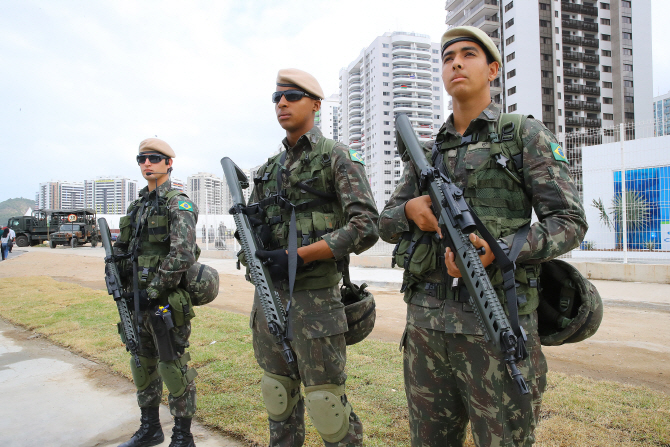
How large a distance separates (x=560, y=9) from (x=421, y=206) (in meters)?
58.7

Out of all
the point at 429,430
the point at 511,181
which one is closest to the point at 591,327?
the point at 511,181

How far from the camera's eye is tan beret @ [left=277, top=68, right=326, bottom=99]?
2346 millimetres

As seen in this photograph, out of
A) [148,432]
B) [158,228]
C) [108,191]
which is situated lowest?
[148,432]

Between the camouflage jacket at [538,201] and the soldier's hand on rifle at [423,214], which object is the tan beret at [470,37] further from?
the soldier's hand on rifle at [423,214]

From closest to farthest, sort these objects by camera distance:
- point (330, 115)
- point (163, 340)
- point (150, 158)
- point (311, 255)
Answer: point (311, 255) < point (163, 340) < point (150, 158) < point (330, 115)

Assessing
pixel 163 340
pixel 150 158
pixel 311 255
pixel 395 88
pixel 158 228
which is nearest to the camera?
pixel 311 255

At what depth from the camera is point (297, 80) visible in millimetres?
2344

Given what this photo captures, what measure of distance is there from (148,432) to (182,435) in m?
0.37

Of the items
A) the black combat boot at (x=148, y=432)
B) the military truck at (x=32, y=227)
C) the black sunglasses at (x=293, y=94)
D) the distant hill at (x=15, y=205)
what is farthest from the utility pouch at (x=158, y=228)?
the distant hill at (x=15, y=205)

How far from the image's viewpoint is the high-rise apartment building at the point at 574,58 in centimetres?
4666

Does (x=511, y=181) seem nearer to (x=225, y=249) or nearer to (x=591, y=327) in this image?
(x=591, y=327)

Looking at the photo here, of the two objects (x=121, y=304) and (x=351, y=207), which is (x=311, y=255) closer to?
(x=351, y=207)

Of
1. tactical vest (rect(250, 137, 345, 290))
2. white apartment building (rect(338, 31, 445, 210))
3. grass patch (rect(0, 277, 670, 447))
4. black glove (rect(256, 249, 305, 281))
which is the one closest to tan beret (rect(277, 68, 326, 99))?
tactical vest (rect(250, 137, 345, 290))

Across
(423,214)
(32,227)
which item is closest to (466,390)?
(423,214)
